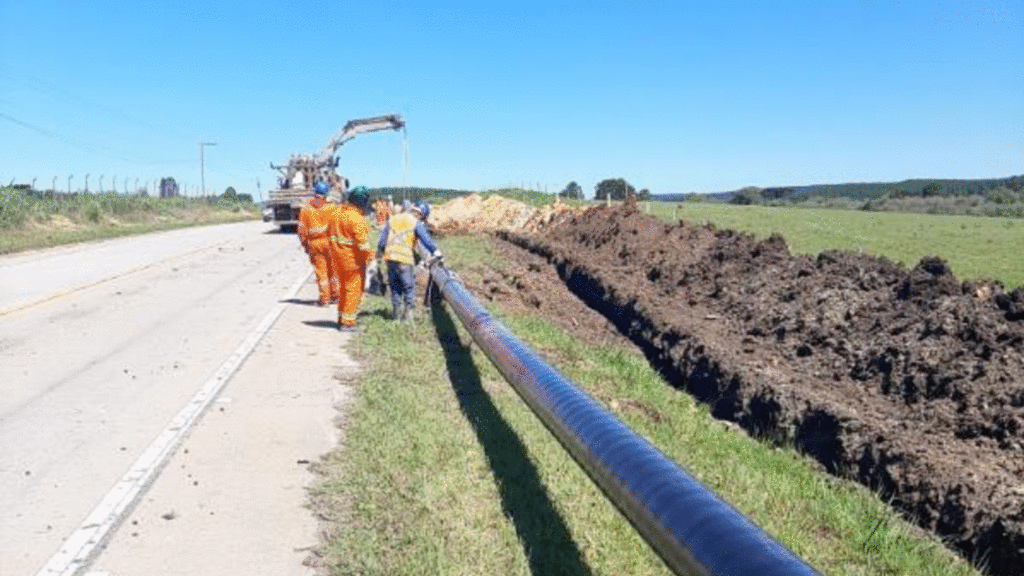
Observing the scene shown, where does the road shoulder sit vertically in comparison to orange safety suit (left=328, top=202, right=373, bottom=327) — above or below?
below

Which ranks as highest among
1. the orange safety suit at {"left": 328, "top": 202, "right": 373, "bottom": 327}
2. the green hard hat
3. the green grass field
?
the green hard hat

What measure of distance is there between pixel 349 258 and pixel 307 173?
84.6 feet

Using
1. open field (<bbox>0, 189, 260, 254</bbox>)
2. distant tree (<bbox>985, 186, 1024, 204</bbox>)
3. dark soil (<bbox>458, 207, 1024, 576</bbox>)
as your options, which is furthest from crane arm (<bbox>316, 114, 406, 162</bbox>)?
distant tree (<bbox>985, 186, 1024, 204</bbox>)

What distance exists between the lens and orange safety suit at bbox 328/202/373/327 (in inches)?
507

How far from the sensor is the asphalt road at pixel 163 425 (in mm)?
5469

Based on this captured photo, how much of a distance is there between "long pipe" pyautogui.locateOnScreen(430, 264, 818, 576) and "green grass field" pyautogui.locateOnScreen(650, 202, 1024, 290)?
1272cm

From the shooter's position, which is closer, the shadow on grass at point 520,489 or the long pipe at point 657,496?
the long pipe at point 657,496

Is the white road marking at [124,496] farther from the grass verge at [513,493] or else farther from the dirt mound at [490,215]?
the dirt mound at [490,215]

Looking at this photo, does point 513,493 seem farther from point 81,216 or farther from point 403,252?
point 81,216

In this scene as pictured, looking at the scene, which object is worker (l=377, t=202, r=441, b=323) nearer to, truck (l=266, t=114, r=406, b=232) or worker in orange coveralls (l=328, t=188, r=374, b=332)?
worker in orange coveralls (l=328, t=188, r=374, b=332)

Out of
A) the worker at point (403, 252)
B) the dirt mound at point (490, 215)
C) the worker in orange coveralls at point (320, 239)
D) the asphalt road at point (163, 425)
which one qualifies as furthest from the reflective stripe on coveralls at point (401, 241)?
the dirt mound at point (490, 215)

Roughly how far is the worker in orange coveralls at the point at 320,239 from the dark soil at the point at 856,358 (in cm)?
280

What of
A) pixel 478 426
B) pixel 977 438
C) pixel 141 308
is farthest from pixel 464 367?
pixel 141 308

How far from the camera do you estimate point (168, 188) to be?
75812 mm
